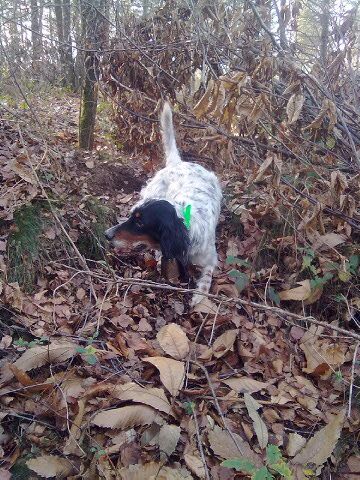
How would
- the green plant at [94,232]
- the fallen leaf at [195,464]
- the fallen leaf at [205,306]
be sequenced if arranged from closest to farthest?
the fallen leaf at [195,464], the fallen leaf at [205,306], the green plant at [94,232]

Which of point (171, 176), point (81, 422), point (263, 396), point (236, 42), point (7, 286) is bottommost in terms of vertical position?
point (263, 396)

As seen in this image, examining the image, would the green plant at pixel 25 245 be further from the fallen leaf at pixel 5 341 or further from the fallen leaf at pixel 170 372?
the fallen leaf at pixel 170 372

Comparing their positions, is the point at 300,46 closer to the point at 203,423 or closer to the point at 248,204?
the point at 248,204

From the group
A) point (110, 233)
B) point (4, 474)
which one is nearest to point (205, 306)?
point (110, 233)

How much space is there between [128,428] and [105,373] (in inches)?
15.9

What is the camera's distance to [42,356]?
8.05 ft

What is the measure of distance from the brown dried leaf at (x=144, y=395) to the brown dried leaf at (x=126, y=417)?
0.12ft

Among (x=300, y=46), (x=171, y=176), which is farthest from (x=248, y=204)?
(x=300, y=46)

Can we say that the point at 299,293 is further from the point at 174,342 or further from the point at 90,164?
the point at 90,164

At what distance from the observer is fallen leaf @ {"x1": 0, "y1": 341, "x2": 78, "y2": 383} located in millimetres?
2369

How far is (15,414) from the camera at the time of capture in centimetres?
217

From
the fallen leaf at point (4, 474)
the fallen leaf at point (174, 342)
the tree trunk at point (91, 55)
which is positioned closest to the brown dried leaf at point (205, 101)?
the fallen leaf at point (174, 342)

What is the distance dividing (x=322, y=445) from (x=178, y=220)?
204cm

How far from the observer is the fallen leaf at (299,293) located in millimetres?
3459
